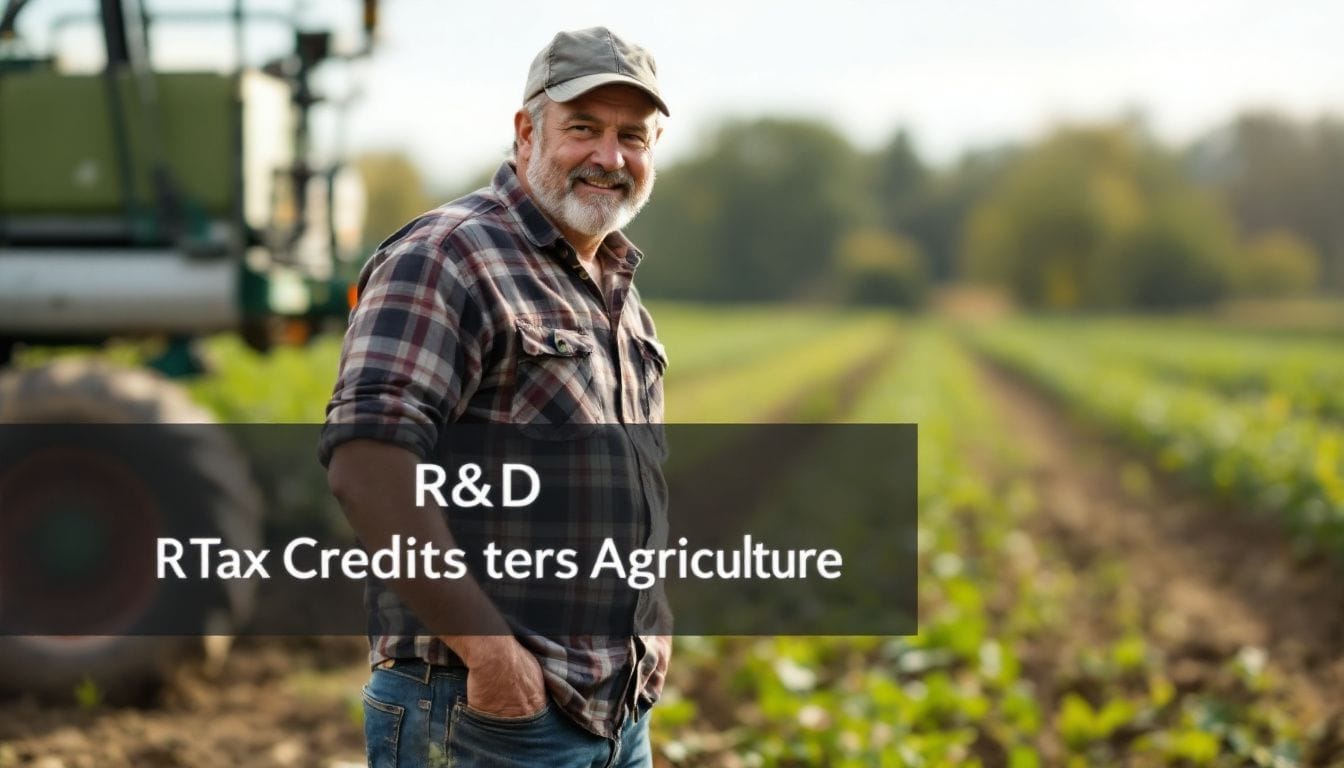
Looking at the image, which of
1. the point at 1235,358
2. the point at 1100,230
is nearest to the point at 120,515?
the point at 1235,358

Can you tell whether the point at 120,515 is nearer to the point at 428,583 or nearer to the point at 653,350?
the point at 653,350

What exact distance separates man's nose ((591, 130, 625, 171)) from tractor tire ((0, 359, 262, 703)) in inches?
110

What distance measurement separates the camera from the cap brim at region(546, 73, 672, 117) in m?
2.02

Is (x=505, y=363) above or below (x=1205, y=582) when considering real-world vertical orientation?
above

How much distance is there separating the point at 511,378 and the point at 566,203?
0.32 m

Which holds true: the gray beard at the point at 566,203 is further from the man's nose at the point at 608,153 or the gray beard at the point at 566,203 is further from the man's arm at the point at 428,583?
the man's arm at the point at 428,583

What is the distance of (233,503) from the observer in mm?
4461

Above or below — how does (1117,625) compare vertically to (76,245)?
below

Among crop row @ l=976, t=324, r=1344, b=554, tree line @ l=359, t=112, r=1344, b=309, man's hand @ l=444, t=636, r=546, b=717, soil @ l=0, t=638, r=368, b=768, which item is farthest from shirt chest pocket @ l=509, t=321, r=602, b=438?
tree line @ l=359, t=112, r=1344, b=309

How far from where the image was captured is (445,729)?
1.98m

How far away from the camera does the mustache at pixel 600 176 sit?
2.12m

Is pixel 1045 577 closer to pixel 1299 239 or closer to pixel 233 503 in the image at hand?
pixel 233 503

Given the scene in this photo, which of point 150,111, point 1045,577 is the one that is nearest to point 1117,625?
point 1045,577

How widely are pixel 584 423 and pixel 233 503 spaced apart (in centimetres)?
280
